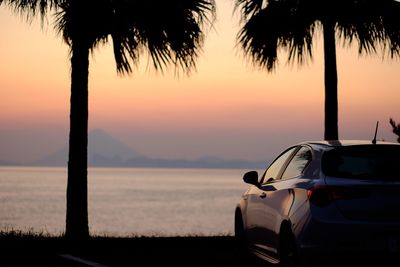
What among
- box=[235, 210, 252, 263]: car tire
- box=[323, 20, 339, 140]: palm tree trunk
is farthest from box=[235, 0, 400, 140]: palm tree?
box=[235, 210, 252, 263]: car tire

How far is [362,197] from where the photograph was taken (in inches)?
339

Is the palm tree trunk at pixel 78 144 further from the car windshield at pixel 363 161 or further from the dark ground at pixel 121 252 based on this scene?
the car windshield at pixel 363 161

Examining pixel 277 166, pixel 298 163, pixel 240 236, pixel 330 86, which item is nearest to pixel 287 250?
pixel 298 163

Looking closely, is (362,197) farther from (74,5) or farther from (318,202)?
(74,5)

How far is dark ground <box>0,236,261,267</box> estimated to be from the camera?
11836mm

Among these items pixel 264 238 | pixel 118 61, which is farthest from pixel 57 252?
pixel 118 61

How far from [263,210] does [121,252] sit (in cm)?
360

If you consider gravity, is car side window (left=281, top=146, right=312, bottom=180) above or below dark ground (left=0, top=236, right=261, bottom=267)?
above

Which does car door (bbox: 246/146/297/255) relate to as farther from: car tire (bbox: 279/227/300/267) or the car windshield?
the car windshield

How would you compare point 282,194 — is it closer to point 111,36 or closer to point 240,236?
point 240,236

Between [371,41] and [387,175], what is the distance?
10153 millimetres

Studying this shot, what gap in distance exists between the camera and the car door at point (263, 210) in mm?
10281

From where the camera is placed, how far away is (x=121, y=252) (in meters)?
13.4

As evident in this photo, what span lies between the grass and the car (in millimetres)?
2114
